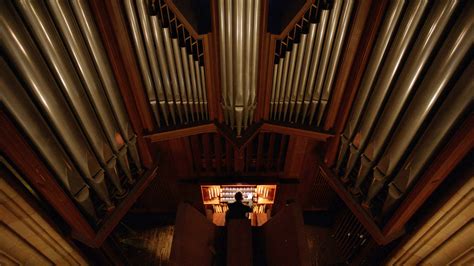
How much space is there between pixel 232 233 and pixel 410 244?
6.62ft

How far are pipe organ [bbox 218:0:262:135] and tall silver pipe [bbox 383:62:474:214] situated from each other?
170cm

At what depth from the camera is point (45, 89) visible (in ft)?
7.16

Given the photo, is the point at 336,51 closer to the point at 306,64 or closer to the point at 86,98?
the point at 306,64

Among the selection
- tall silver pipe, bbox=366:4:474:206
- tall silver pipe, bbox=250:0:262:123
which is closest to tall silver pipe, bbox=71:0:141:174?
tall silver pipe, bbox=250:0:262:123

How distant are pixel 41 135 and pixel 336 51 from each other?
2885 mm

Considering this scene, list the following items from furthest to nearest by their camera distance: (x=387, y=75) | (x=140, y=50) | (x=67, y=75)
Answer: (x=140, y=50)
(x=387, y=75)
(x=67, y=75)

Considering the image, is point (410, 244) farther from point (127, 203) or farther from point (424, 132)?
point (127, 203)

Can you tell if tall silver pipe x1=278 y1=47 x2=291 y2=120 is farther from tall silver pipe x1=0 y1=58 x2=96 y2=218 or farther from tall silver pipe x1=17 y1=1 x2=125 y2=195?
tall silver pipe x1=0 y1=58 x2=96 y2=218

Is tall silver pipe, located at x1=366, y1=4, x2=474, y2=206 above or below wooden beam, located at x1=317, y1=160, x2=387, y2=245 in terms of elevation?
above

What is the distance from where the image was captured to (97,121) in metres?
2.72

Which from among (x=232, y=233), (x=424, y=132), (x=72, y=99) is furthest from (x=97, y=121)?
(x=424, y=132)

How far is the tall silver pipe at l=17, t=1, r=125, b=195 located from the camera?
202 cm

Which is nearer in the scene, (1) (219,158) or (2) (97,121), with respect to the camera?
(2) (97,121)

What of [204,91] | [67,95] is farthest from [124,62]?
[204,91]
